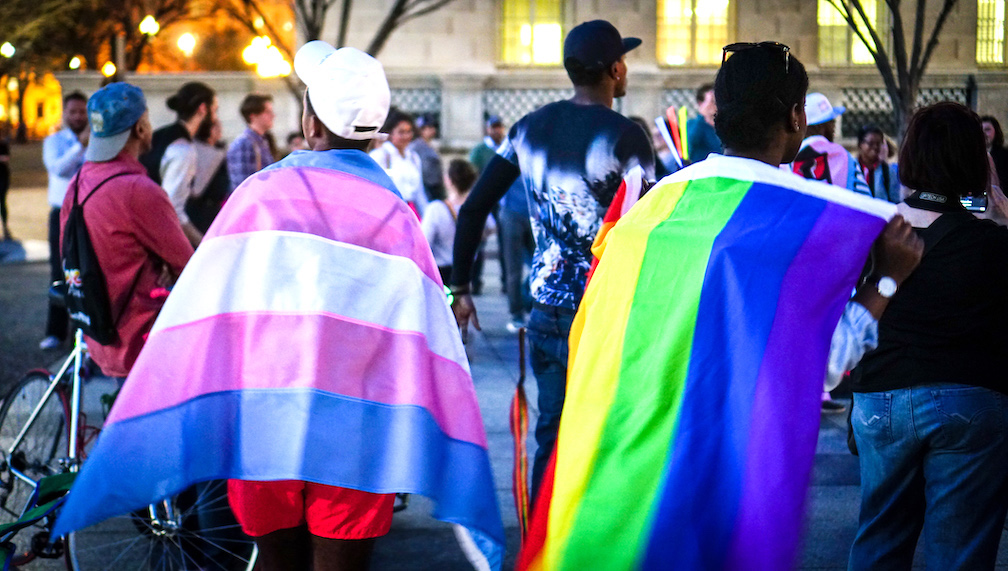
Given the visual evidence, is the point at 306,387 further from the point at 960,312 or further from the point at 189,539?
the point at 189,539

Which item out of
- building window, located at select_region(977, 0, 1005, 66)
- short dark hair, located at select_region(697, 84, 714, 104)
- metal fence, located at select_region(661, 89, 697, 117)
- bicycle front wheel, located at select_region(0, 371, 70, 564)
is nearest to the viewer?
bicycle front wheel, located at select_region(0, 371, 70, 564)

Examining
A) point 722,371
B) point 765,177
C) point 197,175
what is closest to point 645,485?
point 722,371

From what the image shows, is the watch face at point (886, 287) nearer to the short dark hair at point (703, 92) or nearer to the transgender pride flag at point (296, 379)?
the transgender pride flag at point (296, 379)

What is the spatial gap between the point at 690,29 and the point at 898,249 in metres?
21.6

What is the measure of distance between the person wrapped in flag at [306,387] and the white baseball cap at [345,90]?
0.13m

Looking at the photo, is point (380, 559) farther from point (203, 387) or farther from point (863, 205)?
point (863, 205)

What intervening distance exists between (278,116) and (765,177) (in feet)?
63.5

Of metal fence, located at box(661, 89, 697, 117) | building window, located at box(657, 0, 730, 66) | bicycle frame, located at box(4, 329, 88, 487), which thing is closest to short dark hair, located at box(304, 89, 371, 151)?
bicycle frame, located at box(4, 329, 88, 487)

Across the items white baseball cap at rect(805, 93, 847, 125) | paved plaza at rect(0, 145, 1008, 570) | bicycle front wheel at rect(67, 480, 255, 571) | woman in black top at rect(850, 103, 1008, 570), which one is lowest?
paved plaza at rect(0, 145, 1008, 570)

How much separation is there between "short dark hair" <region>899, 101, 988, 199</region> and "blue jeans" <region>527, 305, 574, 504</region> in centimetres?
146

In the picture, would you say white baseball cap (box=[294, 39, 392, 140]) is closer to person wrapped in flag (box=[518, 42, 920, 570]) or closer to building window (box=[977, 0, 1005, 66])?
person wrapped in flag (box=[518, 42, 920, 570])

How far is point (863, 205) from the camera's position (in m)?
2.43

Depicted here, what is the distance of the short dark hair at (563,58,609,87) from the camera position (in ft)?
14.1

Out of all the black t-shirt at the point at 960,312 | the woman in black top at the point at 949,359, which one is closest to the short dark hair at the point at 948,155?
the woman in black top at the point at 949,359
